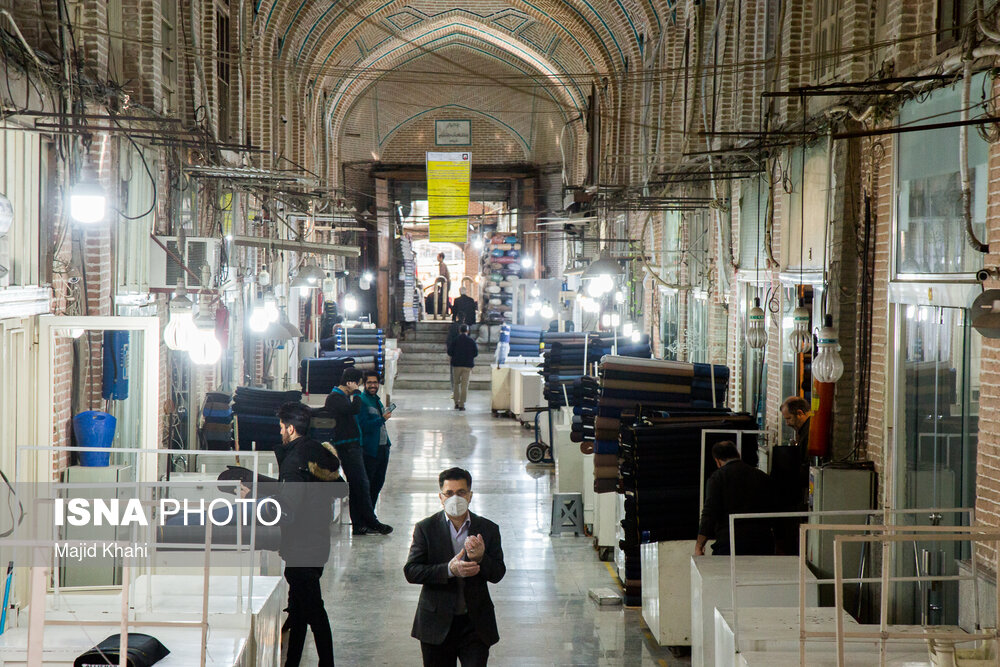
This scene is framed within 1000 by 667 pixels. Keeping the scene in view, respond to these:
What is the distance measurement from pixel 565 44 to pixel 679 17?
8.07m

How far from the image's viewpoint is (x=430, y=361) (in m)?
29.1

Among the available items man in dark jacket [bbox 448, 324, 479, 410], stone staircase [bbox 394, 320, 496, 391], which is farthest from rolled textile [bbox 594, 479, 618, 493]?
stone staircase [bbox 394, 320, 496, 391]

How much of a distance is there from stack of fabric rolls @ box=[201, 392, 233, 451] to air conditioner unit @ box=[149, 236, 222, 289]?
1358 millimetres

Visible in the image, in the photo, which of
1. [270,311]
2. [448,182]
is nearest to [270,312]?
[270,311]

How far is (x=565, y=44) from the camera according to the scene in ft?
81.7

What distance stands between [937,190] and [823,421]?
2.24m

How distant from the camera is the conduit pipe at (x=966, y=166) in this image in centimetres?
615

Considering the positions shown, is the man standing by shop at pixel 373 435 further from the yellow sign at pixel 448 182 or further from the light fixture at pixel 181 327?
the yellow sign at pixel 448 182

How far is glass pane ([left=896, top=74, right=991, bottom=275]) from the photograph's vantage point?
6410 millimetres

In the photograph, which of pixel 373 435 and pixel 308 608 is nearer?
pixel 308 608

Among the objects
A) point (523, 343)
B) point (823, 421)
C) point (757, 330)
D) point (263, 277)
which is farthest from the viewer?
point (523, 343)

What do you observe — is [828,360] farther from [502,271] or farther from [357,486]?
[502,271]

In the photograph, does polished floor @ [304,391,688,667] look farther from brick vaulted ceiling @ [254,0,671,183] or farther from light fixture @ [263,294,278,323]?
brick vaulted ceiling @ [254,0,671,183]

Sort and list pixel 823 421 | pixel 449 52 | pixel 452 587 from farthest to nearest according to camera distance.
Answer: pixel 449 52, pixel 823 421, pixel 452 587
